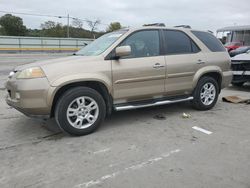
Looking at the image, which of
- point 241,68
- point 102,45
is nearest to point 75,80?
point 102,45

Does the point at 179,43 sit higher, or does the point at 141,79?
the point at 179,43

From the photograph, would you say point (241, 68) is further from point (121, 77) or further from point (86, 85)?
point (86, 85)

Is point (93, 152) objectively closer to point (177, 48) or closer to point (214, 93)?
point (177, 48)

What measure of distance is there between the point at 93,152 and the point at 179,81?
2531mm

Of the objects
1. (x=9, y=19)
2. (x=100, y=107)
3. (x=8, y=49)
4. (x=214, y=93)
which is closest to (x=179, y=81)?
(x=214, y=93)

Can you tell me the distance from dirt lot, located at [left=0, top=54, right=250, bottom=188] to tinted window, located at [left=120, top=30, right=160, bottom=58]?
129 cm

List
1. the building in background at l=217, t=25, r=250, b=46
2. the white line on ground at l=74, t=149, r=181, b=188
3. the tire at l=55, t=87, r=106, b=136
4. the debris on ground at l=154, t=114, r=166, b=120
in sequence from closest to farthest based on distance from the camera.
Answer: the white line on ground at l=74, t=149, r=181, b=188
the tire at l=55, t=87, r=106, b=136
the debris on ground at l=154, t=114, r=166, b=120
the building in background at l=217, t=25, r=250, b=46

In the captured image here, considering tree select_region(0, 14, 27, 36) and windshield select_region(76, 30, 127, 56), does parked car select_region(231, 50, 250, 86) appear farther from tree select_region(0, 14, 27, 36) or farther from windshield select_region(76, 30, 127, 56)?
tree select_region(0, 14, 27, 36)

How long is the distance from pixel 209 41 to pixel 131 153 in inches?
142

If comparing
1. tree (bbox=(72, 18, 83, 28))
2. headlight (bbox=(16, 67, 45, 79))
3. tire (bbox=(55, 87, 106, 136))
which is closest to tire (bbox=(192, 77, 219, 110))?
tire (bbox=(55, 87, 106, 136))

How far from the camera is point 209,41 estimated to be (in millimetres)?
6383

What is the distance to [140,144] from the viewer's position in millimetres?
4273

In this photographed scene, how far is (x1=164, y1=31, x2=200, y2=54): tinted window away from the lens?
222 inches

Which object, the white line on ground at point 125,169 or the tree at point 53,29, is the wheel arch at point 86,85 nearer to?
the white line on ground at point 125,169
